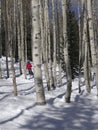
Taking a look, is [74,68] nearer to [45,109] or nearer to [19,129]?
[45,109]

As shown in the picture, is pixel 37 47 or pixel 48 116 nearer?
pixel 48 116

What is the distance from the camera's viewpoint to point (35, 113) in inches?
370

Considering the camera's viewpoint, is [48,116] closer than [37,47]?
Yes

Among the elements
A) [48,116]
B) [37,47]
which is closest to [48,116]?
[48,116]

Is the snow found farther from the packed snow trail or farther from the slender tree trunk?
the slender tree trunk

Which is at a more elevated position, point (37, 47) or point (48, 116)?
point (37, 47)

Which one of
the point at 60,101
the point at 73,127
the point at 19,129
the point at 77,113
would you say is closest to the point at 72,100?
the point at 60,101

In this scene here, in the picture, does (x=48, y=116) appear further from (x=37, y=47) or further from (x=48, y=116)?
(x=37, y=47)

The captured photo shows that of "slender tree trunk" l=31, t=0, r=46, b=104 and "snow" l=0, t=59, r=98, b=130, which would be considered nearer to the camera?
"snow" l=0, t=59, r=98, b=130

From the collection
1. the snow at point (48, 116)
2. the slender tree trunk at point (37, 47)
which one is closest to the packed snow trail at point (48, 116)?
the snow at point (48, 116)

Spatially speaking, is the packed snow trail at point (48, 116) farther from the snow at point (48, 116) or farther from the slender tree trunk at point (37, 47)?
the slender tree trunk at point (37, 47)

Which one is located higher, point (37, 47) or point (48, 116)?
point (37, 47)

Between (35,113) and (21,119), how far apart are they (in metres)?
0.93

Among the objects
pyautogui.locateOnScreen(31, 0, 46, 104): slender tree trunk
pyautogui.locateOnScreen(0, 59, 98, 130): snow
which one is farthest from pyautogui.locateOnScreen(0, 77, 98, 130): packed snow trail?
pyautogui.locateOnScreen(31, 0, 46, 104): slender tree trunk
